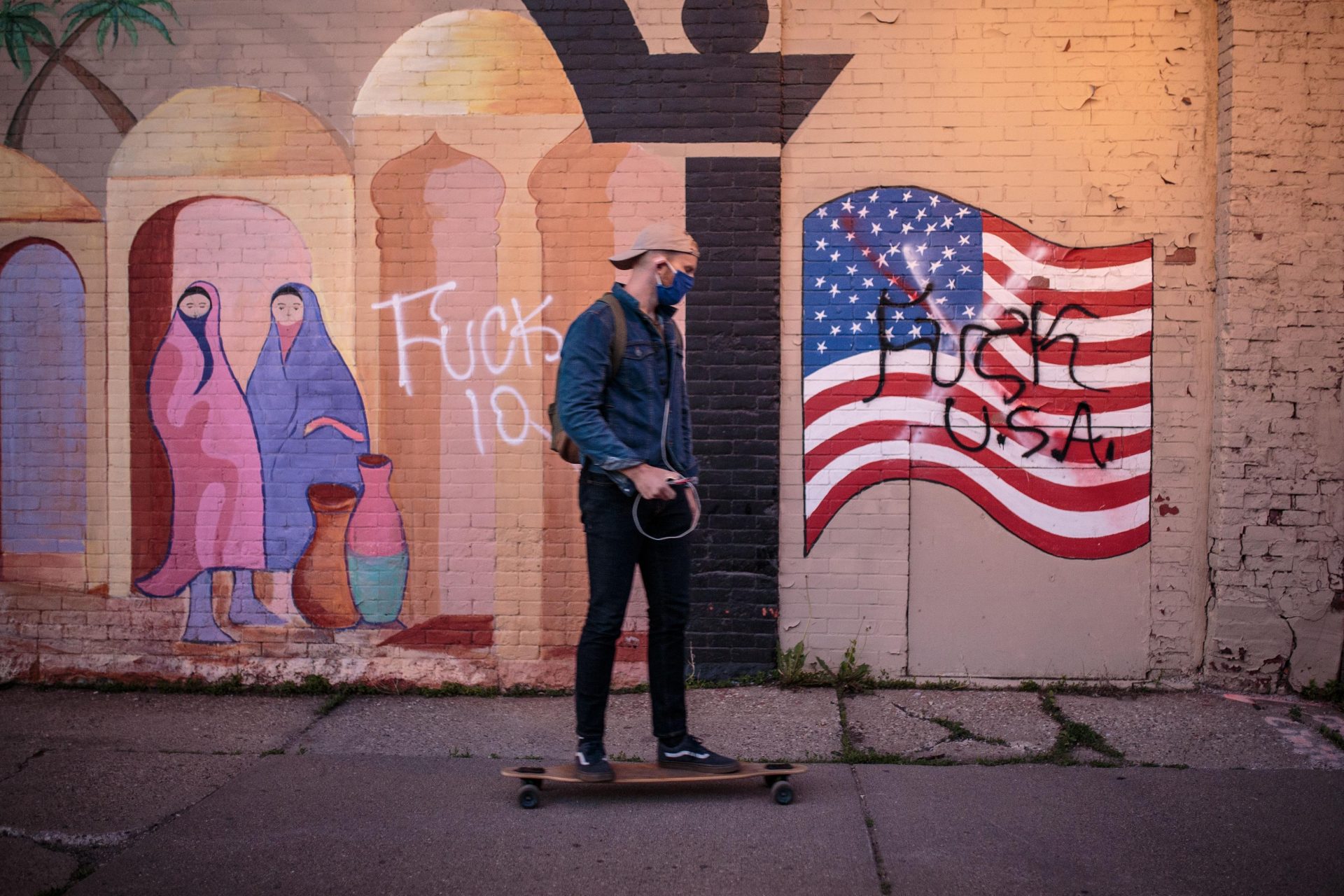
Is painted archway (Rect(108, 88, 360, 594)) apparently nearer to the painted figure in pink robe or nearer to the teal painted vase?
the painted figure in pink robe

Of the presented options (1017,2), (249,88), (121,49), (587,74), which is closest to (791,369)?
(587,74)

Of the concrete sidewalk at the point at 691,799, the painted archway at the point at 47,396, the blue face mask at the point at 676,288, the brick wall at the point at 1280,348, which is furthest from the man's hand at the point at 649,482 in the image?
the painted archway at the point at 47,396

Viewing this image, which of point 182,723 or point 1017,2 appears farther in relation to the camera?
point 1017,2

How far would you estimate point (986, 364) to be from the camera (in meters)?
5.34

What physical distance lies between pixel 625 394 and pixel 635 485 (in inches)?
15.0

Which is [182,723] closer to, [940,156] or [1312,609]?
[940,156]

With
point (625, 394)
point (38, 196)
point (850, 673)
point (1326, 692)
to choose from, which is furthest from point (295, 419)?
point (1326, 692)

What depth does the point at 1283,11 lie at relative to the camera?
5.11 m

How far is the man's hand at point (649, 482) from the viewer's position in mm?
3604

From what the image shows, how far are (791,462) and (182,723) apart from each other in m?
3.31

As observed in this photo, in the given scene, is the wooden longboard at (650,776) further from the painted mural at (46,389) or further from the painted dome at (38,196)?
the painted dome at (38,196)

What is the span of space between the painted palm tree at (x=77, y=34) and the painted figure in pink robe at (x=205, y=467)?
115 cm

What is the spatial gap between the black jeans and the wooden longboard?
0.52ft

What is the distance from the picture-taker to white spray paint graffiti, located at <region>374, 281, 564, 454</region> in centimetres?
539
